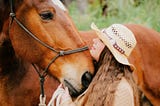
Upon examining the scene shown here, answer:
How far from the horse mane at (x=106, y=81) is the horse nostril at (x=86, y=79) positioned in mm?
66

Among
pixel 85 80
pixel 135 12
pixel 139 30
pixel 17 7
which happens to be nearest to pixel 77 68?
pixel 85 80

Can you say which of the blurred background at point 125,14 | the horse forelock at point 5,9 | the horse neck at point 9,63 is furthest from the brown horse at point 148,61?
the blurred background at point 125,14

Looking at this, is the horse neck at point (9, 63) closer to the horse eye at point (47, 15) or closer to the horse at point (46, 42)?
the horse at point (46, 42)

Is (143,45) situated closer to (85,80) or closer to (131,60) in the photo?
(131,60)

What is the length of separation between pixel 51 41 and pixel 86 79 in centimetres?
45

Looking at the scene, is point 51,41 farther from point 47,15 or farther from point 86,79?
point 86,79

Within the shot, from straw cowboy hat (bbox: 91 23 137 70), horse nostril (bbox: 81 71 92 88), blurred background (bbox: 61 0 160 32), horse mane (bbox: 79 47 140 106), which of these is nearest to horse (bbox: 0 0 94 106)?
horse nostril (bbox: 81 71 92 88)

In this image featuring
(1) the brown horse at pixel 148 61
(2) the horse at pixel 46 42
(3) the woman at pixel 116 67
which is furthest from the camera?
(1) the brown horse at pixel 148 61

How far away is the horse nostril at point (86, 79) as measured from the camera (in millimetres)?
4012

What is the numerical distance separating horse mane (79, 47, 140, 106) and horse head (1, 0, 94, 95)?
0.35 feet

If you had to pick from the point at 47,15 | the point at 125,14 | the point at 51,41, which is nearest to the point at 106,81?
the point at 51,41

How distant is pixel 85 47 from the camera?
13.5ft

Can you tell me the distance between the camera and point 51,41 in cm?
421

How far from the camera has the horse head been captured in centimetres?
407
